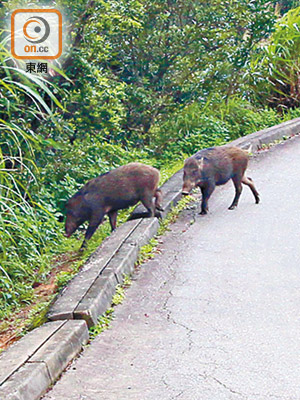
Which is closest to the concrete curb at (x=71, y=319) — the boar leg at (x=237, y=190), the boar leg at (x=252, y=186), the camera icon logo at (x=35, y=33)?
the boar leg at (x=237, y=190)

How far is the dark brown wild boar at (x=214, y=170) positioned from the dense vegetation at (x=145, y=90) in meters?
1.09

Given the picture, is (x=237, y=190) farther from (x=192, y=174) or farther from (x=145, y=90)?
(x=145, y=90)

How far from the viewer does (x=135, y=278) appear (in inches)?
221

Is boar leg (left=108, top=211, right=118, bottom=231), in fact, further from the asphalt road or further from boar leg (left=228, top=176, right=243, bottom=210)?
boar leg (left=228, top=176, right=243, bottom=210)

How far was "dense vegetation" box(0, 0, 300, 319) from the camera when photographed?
24.2 ft

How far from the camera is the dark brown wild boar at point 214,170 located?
24.6 feet

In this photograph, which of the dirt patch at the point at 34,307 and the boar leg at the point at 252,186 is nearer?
the dirt patch at the point at 34,307

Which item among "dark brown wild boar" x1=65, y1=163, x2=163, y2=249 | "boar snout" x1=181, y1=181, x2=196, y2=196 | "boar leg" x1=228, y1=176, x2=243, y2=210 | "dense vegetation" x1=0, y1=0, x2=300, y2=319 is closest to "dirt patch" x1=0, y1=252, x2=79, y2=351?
"dense vegetation" x1=0, y1=0, x2=300, y2=319

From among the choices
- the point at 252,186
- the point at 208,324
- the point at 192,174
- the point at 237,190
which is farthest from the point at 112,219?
the point at 208,324

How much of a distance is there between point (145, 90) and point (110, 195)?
382cm

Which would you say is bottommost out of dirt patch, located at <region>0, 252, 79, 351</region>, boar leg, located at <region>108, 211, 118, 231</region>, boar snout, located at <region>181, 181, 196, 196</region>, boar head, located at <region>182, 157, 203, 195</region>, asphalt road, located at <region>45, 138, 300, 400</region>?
dirt patch, located at <region>0, 252, 79, 351</region>

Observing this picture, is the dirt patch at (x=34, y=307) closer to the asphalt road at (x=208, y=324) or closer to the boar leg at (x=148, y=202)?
the asphalt road at (x=208, y=324)

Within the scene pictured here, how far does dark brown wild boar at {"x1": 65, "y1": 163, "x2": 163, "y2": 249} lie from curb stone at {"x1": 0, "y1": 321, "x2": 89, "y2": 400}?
2.52m

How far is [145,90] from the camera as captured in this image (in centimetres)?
1051
